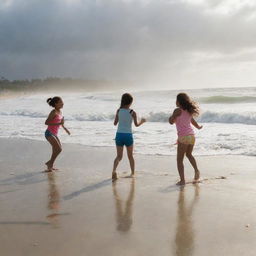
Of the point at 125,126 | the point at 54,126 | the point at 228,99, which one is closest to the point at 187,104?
the point at 125,126

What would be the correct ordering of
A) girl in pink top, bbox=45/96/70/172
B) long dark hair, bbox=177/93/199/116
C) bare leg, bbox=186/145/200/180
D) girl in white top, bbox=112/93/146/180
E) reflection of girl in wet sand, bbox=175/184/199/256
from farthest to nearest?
1. girl in pink top, bbox=45/96/70/172
2. girl in white top, bbox=112/93/146/180
3. bare leg, bbox=186/145/200/180
4. long dark hair, bbox=177/93/199/116
5. reflection of girl in wet sand, bbox=175/184/199/256

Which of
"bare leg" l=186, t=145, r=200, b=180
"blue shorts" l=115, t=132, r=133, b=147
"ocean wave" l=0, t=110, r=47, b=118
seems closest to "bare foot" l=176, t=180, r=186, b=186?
"bare leg" l=186, t=145, r=200, b=180

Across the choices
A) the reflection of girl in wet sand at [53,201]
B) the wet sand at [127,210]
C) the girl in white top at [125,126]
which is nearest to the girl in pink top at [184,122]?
the wet sand at [127,210]

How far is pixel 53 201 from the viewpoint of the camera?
17.4 ft

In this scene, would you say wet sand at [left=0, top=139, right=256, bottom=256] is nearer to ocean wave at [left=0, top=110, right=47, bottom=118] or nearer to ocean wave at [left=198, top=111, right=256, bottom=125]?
ocean wave at [left=198, top=111, right=256, bottom=125]

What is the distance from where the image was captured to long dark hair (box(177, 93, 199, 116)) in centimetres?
638

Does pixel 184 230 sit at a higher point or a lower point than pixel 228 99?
lower

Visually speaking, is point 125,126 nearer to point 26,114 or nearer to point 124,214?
point 124,214

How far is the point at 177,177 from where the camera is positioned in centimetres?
679

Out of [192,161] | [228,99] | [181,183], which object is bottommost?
[181,183]

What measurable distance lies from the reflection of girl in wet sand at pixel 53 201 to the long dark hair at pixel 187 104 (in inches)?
89.7

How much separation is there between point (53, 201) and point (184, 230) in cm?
193

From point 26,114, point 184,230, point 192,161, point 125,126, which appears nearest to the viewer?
point 184,230

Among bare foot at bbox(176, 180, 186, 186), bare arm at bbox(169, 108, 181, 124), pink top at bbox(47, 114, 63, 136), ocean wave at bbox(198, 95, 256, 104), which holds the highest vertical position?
bare arm at bbox(169, 108, 181, 124)
